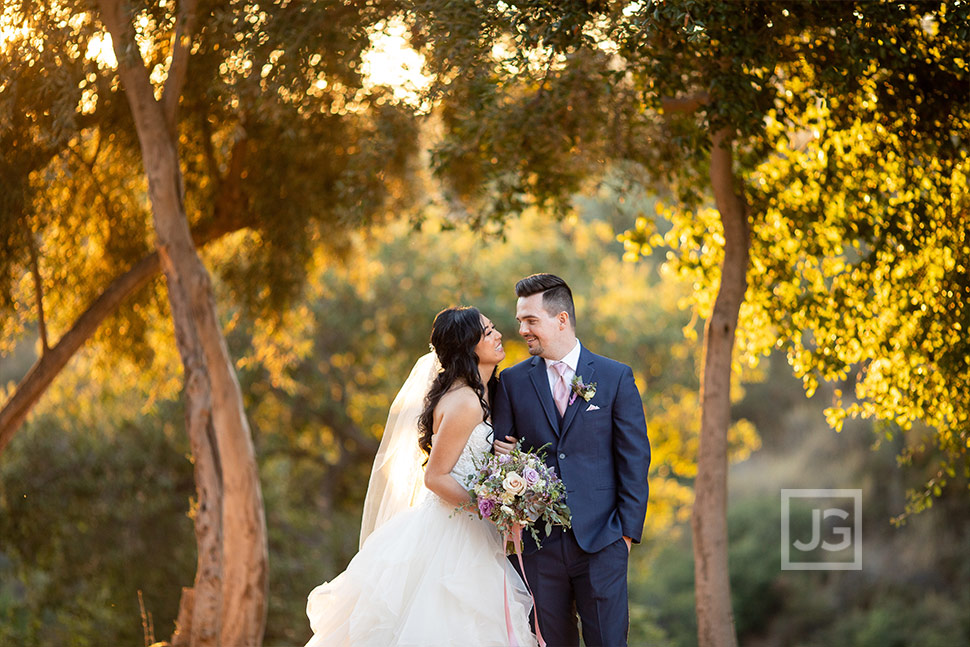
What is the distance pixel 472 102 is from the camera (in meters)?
6.11

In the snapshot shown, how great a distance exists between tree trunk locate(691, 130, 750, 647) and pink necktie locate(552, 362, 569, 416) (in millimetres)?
2429

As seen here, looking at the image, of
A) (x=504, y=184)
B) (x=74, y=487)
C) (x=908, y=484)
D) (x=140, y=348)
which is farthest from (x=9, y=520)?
(x=908, y=484)

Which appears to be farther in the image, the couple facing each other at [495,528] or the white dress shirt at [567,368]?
the white dress shirt at [567,368]

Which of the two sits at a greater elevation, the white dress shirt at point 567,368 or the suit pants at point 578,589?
the white dress shirt at point 567,368

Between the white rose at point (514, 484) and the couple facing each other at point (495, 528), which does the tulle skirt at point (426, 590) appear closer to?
the couple facing each other at point (495, 528)

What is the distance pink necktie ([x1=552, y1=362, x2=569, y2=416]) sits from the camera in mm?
4141

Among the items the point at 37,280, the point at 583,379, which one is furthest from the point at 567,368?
the point at 37,280

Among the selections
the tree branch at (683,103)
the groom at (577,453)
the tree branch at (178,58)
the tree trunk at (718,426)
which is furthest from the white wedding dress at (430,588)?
the tree branch at (178,58)

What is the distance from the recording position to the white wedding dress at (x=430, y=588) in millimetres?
3988

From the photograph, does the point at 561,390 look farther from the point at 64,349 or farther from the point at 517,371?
the point at 64,349

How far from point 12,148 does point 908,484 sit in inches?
601

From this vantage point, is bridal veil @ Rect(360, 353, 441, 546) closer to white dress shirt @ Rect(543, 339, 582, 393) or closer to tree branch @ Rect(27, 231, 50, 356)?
white dress shirt @ Rect(543, 339, 582, 393)

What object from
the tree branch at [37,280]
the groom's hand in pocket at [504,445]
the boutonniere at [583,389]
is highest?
the tree branch at [37,280]

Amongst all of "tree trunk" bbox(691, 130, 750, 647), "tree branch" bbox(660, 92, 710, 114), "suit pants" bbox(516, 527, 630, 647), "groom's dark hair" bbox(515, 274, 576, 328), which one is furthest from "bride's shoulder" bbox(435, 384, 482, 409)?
"tree branch" bbox(660, 92, 710, 114)
